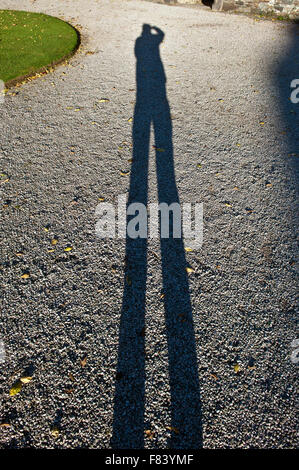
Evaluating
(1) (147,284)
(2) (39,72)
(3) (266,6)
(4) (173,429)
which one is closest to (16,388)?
(4) (173,429)

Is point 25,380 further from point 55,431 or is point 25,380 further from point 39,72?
point 39,72

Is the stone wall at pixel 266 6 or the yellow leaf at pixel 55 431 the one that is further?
the stone wall at pixel 266 6

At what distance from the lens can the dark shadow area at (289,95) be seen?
452cm

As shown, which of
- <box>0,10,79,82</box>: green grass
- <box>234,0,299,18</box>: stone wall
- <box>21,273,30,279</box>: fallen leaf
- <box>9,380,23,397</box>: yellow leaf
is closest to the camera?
<box>9,380,23,397</box>: yellow leaf

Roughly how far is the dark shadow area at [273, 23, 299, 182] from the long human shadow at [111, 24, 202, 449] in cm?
192

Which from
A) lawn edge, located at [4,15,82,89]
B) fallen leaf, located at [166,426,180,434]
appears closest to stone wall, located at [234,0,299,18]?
lawn edge, located at [4,15,82,89]

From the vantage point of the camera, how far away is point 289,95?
5.85m

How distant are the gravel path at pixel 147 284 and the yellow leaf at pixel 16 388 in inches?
1.7

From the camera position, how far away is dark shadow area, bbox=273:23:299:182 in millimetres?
4522

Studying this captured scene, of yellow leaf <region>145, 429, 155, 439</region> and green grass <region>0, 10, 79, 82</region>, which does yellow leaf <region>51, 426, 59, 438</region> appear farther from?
green grass <region>0, 10, 79, 82</region>

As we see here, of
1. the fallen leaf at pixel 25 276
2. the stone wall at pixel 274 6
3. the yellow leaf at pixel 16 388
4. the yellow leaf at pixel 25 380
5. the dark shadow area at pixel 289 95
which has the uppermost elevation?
the stone wall at pixel 274 6

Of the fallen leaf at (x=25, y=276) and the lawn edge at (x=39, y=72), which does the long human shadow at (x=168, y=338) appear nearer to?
the fallen leaf at (x=25, y=276)

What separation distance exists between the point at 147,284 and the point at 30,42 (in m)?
7.50

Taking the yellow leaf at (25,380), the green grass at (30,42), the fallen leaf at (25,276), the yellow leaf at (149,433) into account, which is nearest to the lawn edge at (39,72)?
the green grass at (30,42)
